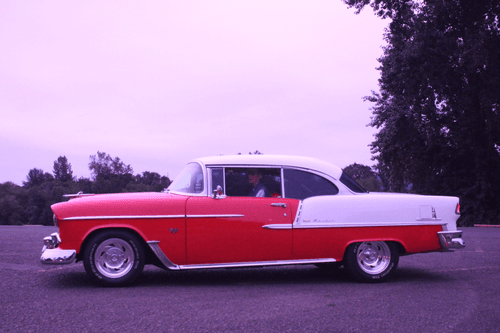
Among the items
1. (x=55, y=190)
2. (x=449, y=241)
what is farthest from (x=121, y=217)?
(x=55, y=190)

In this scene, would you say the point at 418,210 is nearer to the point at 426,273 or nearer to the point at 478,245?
the point at 426,273

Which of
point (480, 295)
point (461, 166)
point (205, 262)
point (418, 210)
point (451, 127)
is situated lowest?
point (480, 295)

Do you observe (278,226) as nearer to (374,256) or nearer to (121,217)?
(374,256)

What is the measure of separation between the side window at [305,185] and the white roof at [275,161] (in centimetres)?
11

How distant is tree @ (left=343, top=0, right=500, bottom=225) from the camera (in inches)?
894

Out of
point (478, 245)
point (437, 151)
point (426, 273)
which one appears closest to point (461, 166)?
point (437, 151)

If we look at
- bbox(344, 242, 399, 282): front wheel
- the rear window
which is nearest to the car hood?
the rear window

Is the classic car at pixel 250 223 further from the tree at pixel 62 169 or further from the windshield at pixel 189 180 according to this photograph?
the tree at pixel 62 169

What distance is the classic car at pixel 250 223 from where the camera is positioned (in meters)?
5.70

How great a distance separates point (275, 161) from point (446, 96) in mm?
21299

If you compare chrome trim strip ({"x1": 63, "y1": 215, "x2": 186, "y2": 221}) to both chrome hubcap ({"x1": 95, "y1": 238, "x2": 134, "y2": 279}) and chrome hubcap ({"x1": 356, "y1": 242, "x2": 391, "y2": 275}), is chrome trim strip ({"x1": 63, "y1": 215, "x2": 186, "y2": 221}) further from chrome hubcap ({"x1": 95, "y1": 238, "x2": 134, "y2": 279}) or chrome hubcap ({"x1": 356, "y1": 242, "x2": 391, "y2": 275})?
chrome hubcap ({"x1": 356, "y1": 242, "x2": 391, "y2": 275})

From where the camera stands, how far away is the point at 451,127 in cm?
2455

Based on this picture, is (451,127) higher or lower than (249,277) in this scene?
higher

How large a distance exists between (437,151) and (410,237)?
22.3m
